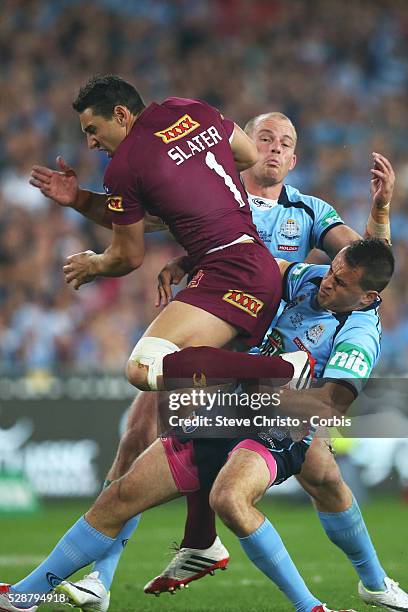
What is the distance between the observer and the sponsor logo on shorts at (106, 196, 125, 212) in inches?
226

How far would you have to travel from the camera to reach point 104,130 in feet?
19.3

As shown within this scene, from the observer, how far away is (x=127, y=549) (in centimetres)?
923

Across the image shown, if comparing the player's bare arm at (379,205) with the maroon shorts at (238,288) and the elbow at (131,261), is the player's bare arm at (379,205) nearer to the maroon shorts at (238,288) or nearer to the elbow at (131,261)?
the maroon shorts at (238,288)

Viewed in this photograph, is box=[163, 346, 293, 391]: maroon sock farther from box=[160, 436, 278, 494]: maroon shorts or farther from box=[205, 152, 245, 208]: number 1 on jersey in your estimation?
box=[205, 152, 245, 208]: number 1 on jersey

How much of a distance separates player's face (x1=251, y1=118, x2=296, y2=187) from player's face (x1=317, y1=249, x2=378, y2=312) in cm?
129

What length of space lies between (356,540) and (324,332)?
113 cm

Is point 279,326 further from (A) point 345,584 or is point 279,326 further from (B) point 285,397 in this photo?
(A) point 345,584

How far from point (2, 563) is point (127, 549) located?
1398mm

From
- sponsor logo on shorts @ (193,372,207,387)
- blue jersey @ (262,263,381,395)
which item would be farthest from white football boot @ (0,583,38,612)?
blue jersey @ (262,263,381,395)

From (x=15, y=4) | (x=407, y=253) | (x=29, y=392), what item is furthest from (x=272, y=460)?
(x=15, y=4)

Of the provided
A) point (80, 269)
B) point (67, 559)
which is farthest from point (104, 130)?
point (67, 559)

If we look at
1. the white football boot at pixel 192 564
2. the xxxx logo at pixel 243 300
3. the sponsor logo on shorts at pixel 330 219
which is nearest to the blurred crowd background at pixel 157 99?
the sponsor logo on shorts at pixel 330 219

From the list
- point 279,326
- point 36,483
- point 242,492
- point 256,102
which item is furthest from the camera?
point 256,102

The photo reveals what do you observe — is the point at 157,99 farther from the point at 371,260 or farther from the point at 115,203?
the point at 371,260
